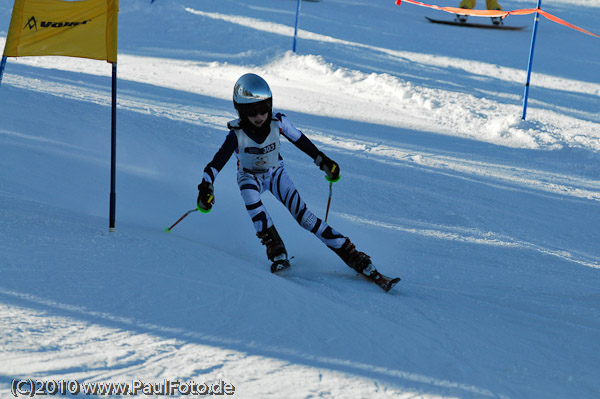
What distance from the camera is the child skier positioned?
4312 mm

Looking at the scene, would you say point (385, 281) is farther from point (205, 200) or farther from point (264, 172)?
point (205, 200)

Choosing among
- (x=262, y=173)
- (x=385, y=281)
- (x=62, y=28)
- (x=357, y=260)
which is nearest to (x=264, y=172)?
(x=262, y=173)

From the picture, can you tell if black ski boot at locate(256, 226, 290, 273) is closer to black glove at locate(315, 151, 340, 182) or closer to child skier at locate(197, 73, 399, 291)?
child skier at locate(197, 73, 399, 291)

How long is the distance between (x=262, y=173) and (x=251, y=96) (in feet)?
1.90

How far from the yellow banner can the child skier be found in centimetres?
95

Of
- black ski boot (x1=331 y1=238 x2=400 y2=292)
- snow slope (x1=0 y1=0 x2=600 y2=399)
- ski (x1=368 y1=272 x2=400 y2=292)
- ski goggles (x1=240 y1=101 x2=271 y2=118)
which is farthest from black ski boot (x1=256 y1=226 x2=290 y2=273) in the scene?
ski goggles (x1=240 y1=101 x2=271 y2=118)

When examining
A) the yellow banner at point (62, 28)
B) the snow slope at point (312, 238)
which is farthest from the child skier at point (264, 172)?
the yellow banner at point (62, 28)

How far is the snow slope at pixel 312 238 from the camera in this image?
273 cm

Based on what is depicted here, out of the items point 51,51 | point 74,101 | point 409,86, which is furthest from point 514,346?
point 409,86

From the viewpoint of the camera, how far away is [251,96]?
14.1ft

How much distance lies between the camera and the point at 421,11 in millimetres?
22688

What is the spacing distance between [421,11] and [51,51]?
20.6 meters

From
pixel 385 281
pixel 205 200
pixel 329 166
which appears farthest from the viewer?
pixel 329 166

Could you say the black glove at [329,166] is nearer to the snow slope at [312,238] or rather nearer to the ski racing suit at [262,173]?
the ski racing suit at [262,173]
